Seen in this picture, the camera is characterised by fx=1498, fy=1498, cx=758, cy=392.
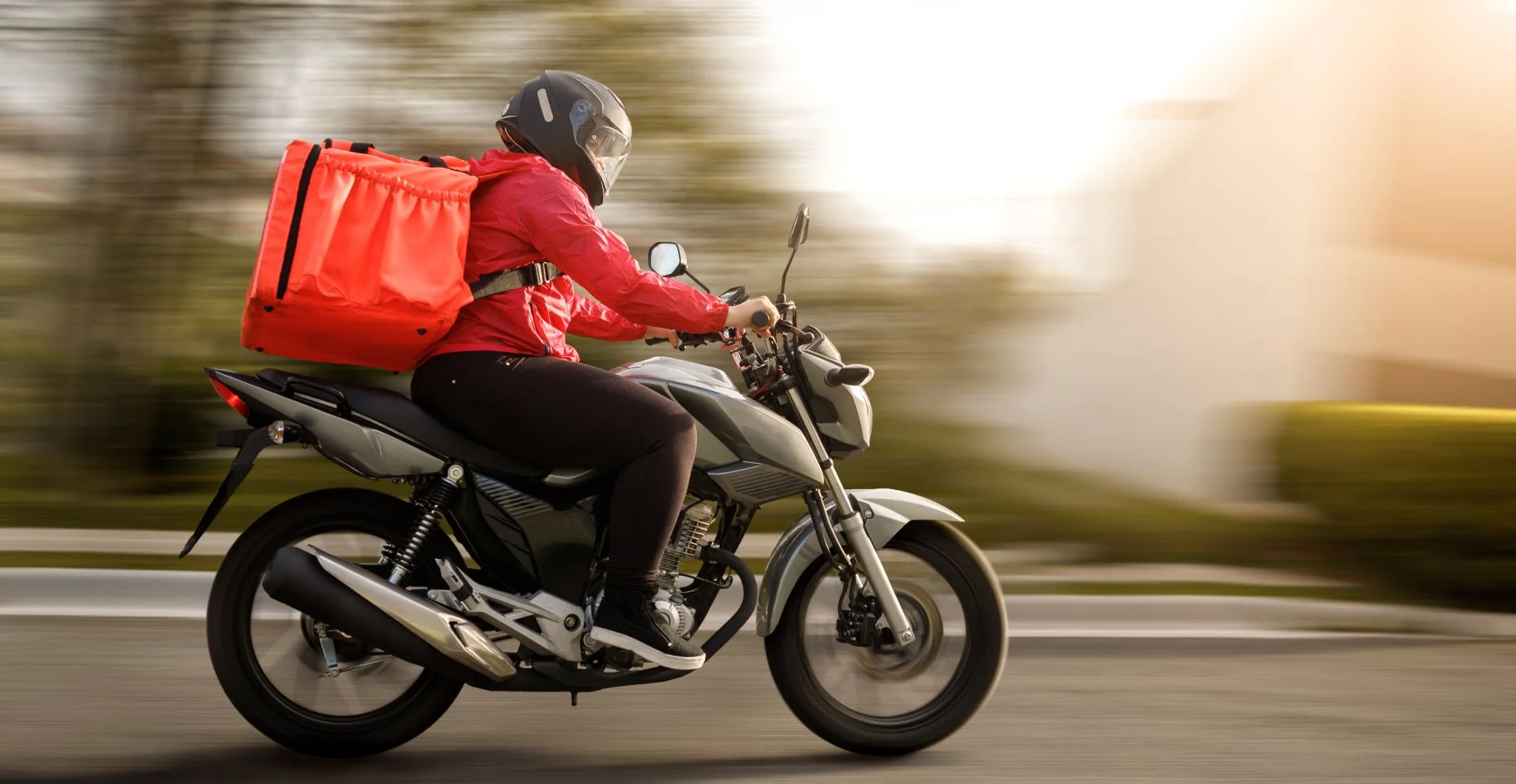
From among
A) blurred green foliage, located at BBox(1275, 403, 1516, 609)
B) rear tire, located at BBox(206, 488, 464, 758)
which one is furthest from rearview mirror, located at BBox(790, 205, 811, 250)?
blurred green foliage, located at BBox(1275, 403, 1516, 609)

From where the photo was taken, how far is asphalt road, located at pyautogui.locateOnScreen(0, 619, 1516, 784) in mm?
3947

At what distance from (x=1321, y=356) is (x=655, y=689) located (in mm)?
6585

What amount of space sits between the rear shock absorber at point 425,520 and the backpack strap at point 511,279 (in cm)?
46

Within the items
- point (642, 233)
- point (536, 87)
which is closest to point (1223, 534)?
point (642, 233)

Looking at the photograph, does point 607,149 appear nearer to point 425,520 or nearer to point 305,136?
point 425,520

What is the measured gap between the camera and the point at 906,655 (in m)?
4.12

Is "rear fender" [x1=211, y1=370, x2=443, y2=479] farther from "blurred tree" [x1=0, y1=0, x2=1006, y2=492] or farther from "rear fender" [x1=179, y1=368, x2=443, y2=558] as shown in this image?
"blurred tree" [x1=0, y1=0, x2=1006, y2=492]

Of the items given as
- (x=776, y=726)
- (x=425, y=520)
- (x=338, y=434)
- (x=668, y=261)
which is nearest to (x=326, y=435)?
(x=338, y=434)

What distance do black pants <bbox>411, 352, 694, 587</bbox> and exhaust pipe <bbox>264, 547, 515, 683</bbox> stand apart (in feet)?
1.24

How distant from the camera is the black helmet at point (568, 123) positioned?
391 cm

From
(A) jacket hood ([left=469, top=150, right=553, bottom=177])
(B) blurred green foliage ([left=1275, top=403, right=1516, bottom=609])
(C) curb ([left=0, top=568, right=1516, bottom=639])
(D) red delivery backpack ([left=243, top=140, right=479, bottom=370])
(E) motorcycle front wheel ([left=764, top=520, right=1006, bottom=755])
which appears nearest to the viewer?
(D) red delivery backpack ([left=243, top=140, right=479, bottom=370])

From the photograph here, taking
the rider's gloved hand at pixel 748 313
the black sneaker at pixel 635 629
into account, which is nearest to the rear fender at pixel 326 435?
the black sneaker at pixel 635 629

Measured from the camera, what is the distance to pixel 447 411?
12.6 feet

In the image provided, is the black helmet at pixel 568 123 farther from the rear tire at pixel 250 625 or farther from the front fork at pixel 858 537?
the rear tire at pixel 250 625
